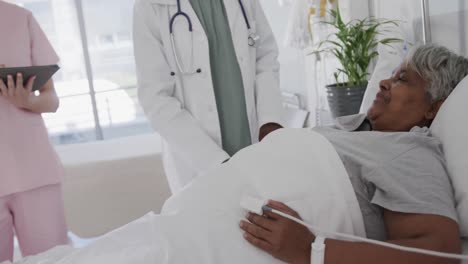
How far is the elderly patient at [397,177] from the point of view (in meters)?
0.96

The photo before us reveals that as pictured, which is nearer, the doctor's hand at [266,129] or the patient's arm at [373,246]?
the patient's arm at [373,246]

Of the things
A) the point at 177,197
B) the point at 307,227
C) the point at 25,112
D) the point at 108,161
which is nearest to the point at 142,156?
the point at 108,161

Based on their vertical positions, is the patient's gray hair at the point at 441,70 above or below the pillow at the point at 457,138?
above

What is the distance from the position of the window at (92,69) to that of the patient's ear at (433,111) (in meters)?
4.58

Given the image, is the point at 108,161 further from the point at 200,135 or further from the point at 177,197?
the point at 177,197

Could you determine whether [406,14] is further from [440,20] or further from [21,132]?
[21,132]

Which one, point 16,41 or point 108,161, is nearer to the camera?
point 16,41

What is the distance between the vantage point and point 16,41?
152cm

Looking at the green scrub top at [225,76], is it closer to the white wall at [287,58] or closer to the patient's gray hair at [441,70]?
the patient's gray hair at [441,70]

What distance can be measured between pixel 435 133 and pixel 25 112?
123 cm

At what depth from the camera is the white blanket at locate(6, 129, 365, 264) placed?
40.0 inches

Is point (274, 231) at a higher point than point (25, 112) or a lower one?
lower

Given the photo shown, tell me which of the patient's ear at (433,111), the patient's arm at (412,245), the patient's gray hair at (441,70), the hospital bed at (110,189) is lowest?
the hospital bed at (110,189)

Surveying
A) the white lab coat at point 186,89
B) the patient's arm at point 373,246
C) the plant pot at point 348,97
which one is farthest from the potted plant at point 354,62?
the patient's arm at point 373,246
